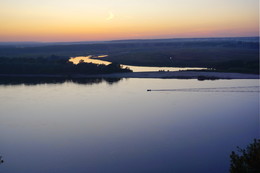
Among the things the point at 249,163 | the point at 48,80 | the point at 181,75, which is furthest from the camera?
the point at 181,75

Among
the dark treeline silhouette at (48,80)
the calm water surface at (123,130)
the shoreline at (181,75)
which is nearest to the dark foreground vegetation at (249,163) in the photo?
the calm water surface at (123,130)

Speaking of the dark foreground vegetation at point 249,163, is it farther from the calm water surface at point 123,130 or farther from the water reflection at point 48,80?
the water reflection at point 48,80

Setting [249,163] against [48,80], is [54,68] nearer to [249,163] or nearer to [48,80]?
[48,80]

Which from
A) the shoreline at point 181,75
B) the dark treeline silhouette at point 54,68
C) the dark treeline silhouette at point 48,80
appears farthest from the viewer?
the dark treeline silhouette at point 54,68

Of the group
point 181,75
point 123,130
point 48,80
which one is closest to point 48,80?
point 48,80

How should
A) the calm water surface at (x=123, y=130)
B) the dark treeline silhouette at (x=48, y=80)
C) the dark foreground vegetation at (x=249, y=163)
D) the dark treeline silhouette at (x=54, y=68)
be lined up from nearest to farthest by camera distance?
the dark foreground vegetation at (x=249, y=163) < the calm water surface at (x=123, y=130) < the dark treeline silhouette at (x=48, y=80) < the dark treeline silhouette at (x=54, y=68)

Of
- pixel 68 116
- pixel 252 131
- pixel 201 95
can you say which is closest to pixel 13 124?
pixel 68 116

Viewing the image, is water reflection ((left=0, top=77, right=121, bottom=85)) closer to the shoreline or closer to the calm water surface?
the shoreline
